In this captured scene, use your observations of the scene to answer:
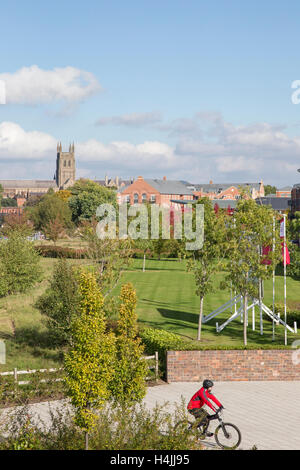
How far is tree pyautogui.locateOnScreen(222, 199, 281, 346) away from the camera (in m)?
24.2

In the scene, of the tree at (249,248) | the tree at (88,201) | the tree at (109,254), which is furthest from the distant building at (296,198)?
the tree at (109,254)

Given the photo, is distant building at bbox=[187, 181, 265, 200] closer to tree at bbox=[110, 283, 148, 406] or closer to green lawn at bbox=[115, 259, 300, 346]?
green lawn at bbox=[115, 259, 300, 346]

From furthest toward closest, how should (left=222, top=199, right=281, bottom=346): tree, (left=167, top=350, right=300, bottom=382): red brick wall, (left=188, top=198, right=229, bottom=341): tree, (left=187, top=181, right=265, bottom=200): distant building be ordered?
1. (left=187, top=181, right=265, bottom=200): distant building
2. (left=188, top=198, right=229, bottom=341): tree
3. (left=222, top=199, right=281, bottom=346): tree
4. (left=167, top=350, right=300, bottom=382): red brick wall

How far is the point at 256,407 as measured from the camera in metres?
16.9

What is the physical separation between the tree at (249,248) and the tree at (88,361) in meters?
12.7

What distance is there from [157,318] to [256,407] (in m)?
14.0

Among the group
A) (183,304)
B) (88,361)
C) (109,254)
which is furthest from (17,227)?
(88,361)

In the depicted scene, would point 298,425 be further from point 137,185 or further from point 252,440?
point 137,185

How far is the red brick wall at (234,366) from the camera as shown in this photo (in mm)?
19609

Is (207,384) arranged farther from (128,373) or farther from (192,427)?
(128,373)

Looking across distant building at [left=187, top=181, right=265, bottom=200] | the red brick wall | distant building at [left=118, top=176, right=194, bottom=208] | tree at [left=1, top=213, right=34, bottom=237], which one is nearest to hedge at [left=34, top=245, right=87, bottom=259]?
tree at [left=1, top=213, right=34, bottom=237]

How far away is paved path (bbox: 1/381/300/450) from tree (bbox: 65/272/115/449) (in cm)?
169
